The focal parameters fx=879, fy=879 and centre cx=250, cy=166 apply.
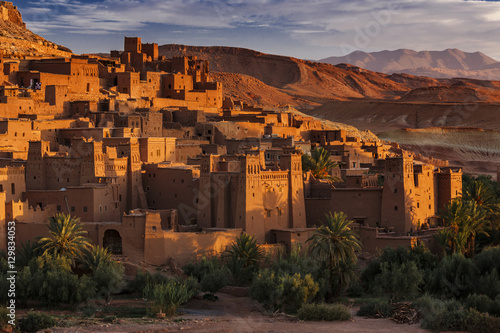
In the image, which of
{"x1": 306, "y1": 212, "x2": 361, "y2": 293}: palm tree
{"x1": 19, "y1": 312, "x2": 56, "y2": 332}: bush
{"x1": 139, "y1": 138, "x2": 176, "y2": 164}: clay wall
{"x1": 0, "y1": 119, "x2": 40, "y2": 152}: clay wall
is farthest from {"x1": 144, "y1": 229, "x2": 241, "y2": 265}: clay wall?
{"x1": 0, "y1": 119, "x2": 40, "y2": 152}: clay wall

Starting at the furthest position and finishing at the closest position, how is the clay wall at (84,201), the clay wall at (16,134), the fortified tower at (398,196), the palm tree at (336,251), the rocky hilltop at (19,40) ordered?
1. the rocky hilltop at (19,40)
2. the clay wall at (16,134)
3. the fortified tower at (398,196)
4. the clay wall at (84,201)
5. the palm tree at (336,251)

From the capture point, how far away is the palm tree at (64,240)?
2938 cm

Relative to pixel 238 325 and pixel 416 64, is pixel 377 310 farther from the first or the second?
pixel 416 64

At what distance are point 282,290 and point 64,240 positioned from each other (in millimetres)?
7623

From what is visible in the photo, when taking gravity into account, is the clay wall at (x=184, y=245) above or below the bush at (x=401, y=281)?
above

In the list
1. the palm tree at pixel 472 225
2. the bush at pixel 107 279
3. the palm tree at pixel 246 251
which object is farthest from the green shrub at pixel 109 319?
the palm tree at pixel 472 225

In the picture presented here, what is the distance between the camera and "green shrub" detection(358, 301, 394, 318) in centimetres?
2700

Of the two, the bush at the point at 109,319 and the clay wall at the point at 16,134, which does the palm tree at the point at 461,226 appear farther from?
the clay wall at the point at 16,134

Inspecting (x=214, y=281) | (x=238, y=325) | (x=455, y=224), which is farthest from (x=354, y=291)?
(x=238, y=325)

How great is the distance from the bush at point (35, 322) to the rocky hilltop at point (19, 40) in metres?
31.3

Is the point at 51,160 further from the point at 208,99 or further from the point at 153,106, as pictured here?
the point at 208,99

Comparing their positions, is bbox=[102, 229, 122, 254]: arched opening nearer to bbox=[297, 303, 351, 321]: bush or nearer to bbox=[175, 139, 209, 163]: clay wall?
bbox=[297, 303, 351, 321]: bush

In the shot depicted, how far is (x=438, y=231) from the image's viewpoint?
3378 centimetres

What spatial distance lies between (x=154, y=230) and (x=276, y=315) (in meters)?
5.77
